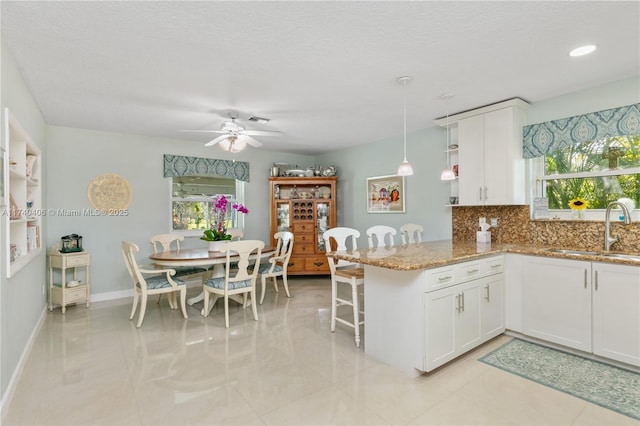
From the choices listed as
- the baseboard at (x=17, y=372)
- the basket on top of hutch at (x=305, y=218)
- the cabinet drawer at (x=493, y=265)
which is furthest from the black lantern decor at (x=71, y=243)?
the cabinet drawer at (x=493, y=265)

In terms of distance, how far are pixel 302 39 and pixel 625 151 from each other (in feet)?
10.1

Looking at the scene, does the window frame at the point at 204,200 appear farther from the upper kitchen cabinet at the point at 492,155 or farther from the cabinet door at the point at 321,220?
the upper kitchen cabinet at the point at 492,155

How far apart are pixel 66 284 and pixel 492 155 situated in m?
5.29

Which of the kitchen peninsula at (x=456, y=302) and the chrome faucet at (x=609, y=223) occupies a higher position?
the chrome faucet at (x=609, y=223)

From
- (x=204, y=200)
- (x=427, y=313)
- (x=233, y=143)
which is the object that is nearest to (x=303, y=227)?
(x=204, y=200)

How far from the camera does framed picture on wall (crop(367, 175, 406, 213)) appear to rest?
16.3ft

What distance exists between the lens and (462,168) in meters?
3.76

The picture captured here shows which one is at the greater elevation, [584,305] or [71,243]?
[71,243]

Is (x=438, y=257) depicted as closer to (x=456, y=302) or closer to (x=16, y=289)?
(x=456, y=302)

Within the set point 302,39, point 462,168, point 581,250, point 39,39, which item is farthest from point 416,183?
point 39,39

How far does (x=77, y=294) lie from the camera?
13.1ft

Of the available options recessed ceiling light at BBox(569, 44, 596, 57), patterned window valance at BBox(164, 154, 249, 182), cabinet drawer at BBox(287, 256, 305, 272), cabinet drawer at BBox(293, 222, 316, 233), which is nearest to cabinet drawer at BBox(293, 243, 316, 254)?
cabinet drawer at BBox(287, 256, 305, 272)

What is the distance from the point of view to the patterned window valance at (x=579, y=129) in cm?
281

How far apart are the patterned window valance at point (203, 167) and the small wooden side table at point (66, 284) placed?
162 centimetres
